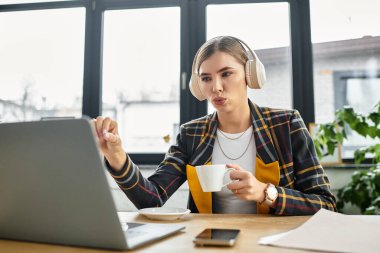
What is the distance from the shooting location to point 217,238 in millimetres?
598

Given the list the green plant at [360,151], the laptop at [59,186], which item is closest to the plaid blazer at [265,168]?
the laptop at [59,186]

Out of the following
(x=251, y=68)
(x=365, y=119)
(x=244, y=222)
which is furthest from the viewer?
(x=365, y=119)

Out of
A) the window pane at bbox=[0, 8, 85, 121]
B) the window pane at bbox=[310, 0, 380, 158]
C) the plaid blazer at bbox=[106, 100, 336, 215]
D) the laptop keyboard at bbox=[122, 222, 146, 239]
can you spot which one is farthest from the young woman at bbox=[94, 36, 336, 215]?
the window pane at bbox=[0, 8, 85, 121]

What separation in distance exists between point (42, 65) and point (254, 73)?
6.65 feet

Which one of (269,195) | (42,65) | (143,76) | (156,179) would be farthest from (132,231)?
(42,65)

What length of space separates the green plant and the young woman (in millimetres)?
839

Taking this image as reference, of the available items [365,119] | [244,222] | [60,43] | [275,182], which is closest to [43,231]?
[244,222]

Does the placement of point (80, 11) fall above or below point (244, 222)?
above

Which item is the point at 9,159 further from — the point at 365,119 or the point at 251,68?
the point at 365,119

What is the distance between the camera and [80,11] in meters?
2.74

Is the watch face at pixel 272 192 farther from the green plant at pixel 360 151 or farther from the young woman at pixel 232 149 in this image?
the green plant at pixel 360 151

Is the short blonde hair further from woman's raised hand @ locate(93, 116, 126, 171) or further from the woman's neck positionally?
woman's raised hand @ locate(93, 116, 126, 171)

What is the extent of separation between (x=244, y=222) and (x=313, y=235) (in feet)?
0.78

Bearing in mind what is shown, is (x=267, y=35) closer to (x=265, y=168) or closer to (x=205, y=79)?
(x=205, y=79)
